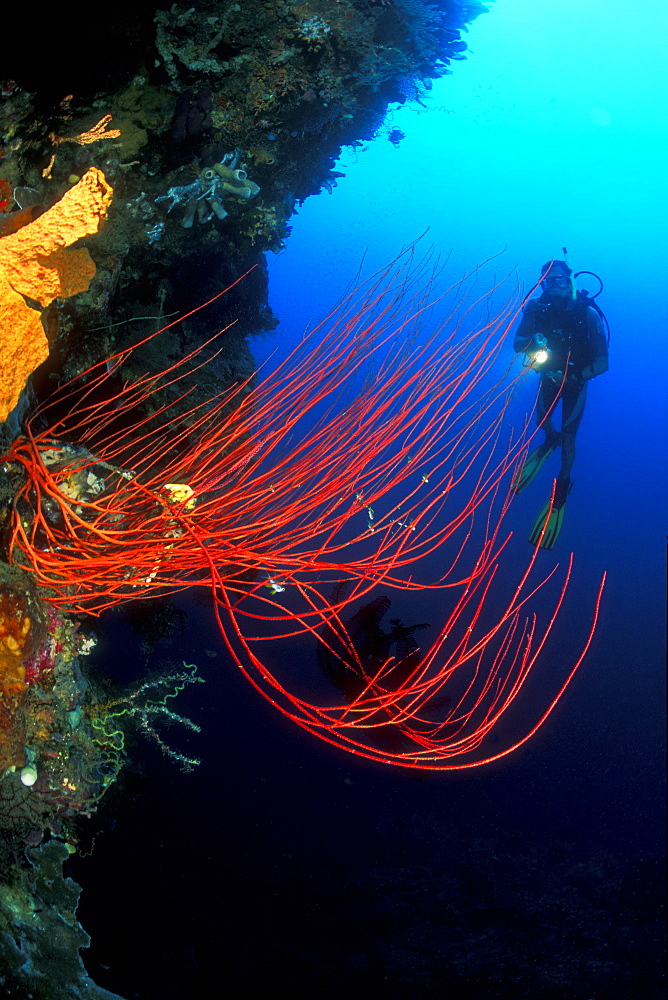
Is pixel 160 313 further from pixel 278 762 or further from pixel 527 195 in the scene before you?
pixel 527 195

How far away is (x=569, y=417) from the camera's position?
284 inches

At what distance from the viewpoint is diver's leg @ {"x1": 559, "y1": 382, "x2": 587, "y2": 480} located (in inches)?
278

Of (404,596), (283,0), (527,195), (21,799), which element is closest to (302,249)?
(527,195)

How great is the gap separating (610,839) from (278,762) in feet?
14.3

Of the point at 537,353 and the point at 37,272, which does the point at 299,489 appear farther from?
the point at 537,353

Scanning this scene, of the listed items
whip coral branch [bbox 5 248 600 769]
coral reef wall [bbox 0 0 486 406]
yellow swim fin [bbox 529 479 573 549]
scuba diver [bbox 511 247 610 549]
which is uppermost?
scuba diver [bbox 511 247 610 549]

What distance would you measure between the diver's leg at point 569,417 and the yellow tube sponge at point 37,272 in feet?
22.6

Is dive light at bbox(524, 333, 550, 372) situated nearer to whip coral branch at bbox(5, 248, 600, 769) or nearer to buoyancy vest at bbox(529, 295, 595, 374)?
buoyancy vest at bbox(529, 295, 595, 374)

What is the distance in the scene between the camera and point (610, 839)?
559 centimetres

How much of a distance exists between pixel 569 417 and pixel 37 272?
7337 mm

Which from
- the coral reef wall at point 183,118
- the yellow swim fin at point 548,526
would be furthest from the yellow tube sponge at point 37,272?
the yellow swim fin at point 548,526

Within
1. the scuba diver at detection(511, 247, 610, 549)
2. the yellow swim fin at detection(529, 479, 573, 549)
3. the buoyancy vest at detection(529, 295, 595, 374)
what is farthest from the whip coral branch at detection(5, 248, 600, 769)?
the buoyancy vest at detection(529, 295, 595, 374)

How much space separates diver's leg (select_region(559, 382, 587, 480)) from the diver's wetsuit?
239 millimetres

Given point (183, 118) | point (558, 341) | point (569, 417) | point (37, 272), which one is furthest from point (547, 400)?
point (37, 272)
